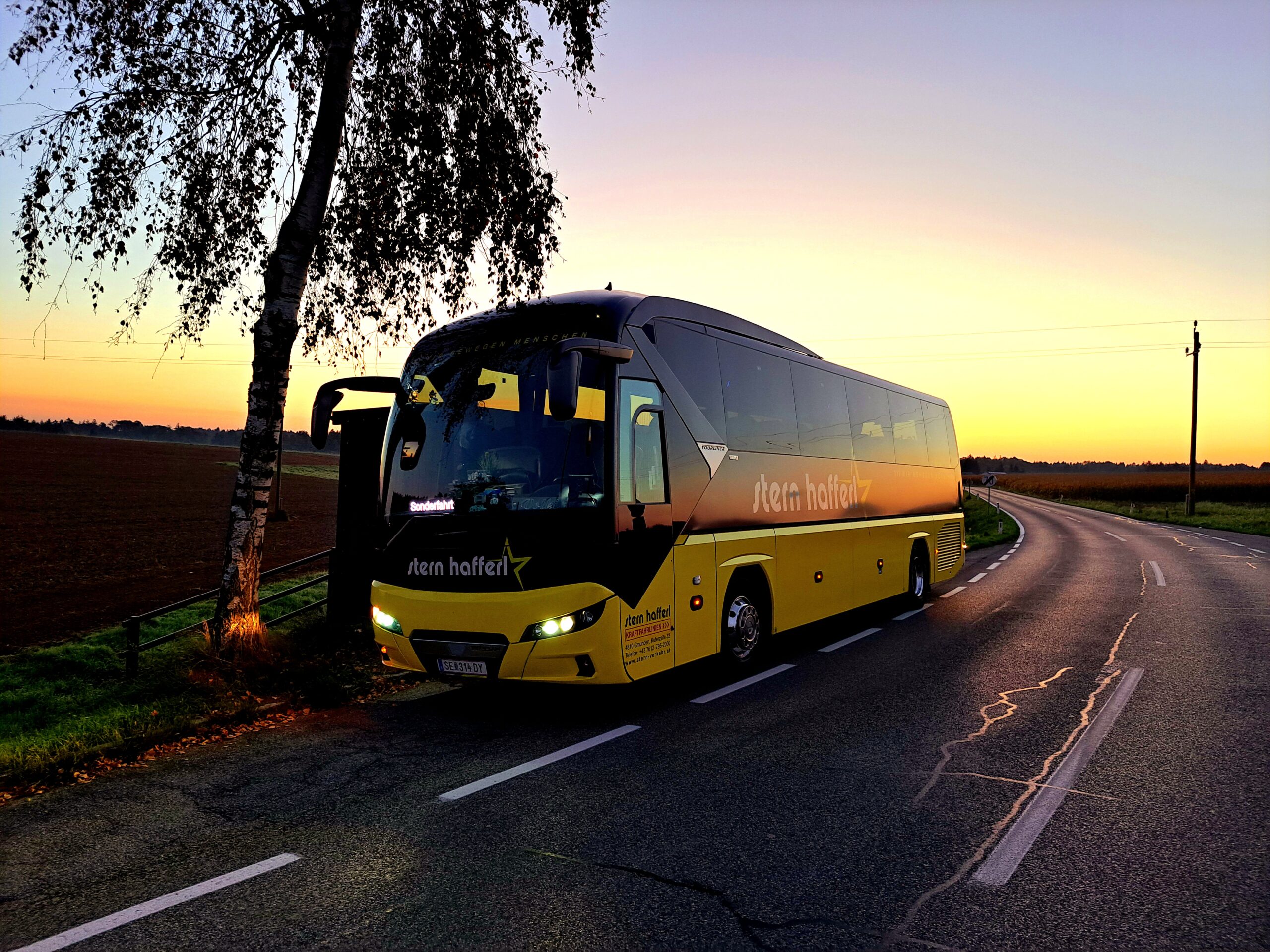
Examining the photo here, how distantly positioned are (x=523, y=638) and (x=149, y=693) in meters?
3.60

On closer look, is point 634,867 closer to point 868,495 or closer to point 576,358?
point 576,358

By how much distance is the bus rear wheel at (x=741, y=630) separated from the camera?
769 cm

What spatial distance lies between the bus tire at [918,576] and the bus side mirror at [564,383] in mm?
8825

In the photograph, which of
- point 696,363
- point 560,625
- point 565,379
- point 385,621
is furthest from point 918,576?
point 565,379

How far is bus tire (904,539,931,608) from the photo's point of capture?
12891 millimetres

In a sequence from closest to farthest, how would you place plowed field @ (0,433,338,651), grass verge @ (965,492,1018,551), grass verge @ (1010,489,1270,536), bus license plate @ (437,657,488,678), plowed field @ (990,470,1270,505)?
1. bus license plate @ (437,657,488,678)
2. plowed field @ (0,433,338,651)
3. grass verge @ (965,492,1018,551)
4. grass verge @ (1010,489,1270,536)
5. plowed field @ (990,470,1270,505)

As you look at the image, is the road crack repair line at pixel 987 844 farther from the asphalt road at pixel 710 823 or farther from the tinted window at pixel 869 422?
the tinted window at pixel 869 422

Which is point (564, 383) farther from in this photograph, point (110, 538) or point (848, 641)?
point (110, 538)

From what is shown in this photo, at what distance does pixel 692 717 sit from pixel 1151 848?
327 cm

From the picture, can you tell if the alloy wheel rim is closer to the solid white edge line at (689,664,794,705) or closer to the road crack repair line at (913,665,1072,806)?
the solid white edge line at (689,664,794,705)

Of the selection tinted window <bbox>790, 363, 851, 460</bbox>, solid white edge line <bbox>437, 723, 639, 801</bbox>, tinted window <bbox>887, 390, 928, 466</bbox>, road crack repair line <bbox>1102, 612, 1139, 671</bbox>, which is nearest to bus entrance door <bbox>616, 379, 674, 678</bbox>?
solid white edge line <bbox>437, 723, 639, 801</bbox>

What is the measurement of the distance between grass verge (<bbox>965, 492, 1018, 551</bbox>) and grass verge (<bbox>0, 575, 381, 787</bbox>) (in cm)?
2005

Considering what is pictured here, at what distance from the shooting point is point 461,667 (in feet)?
20.7

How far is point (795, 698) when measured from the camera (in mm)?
7105
